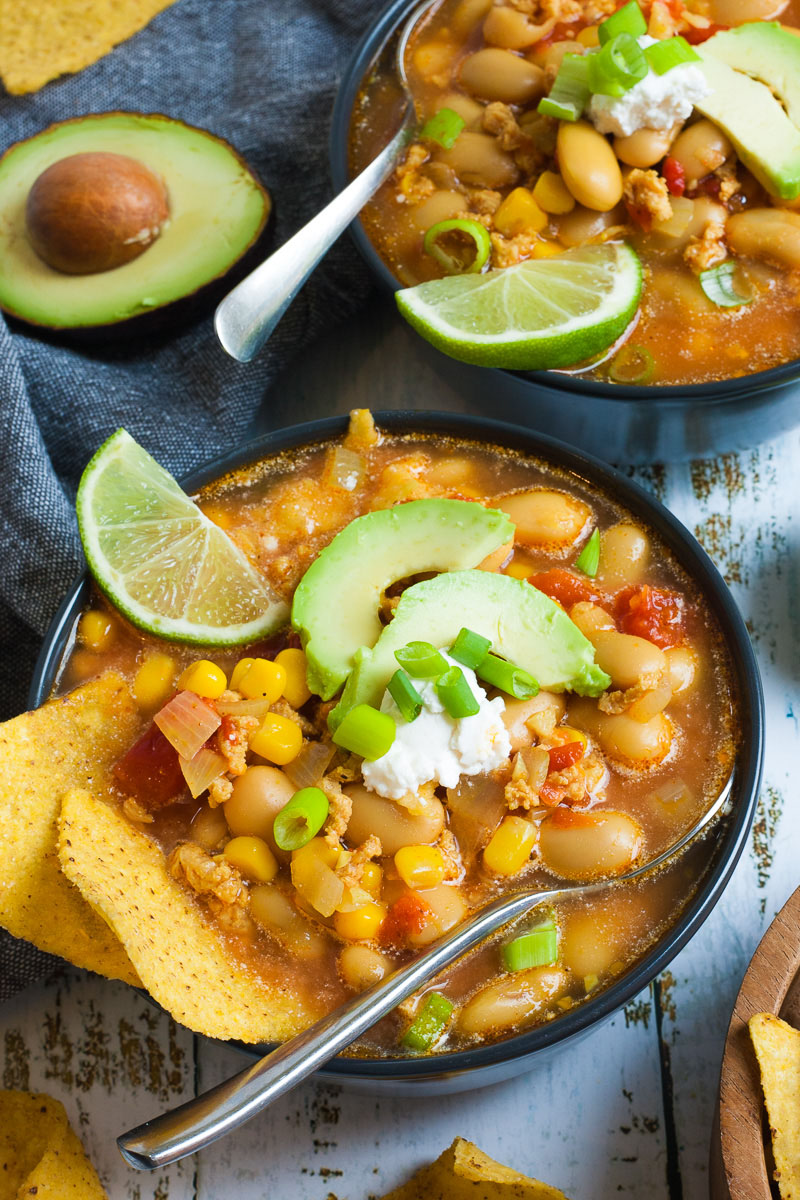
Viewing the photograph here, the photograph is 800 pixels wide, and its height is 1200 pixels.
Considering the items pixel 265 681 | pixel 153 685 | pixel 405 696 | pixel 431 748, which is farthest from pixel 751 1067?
pixel 153 685

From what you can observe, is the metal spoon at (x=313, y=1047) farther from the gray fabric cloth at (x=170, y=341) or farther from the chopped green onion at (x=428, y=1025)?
the gray fabric cloth at (x=170, y=341)

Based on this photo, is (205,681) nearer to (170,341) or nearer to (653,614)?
(653,614)

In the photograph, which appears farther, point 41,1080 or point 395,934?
point 41,1080

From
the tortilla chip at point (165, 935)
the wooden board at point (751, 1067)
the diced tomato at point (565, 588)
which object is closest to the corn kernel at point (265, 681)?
the tortilla chip at point (165, 935)

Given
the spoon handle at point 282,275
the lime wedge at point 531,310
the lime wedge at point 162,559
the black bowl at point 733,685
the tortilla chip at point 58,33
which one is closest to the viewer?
the black bowl at point 733,685

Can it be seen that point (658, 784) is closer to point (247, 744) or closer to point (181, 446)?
point (247, 744)

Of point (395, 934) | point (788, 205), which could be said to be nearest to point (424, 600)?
point (395, 934)
